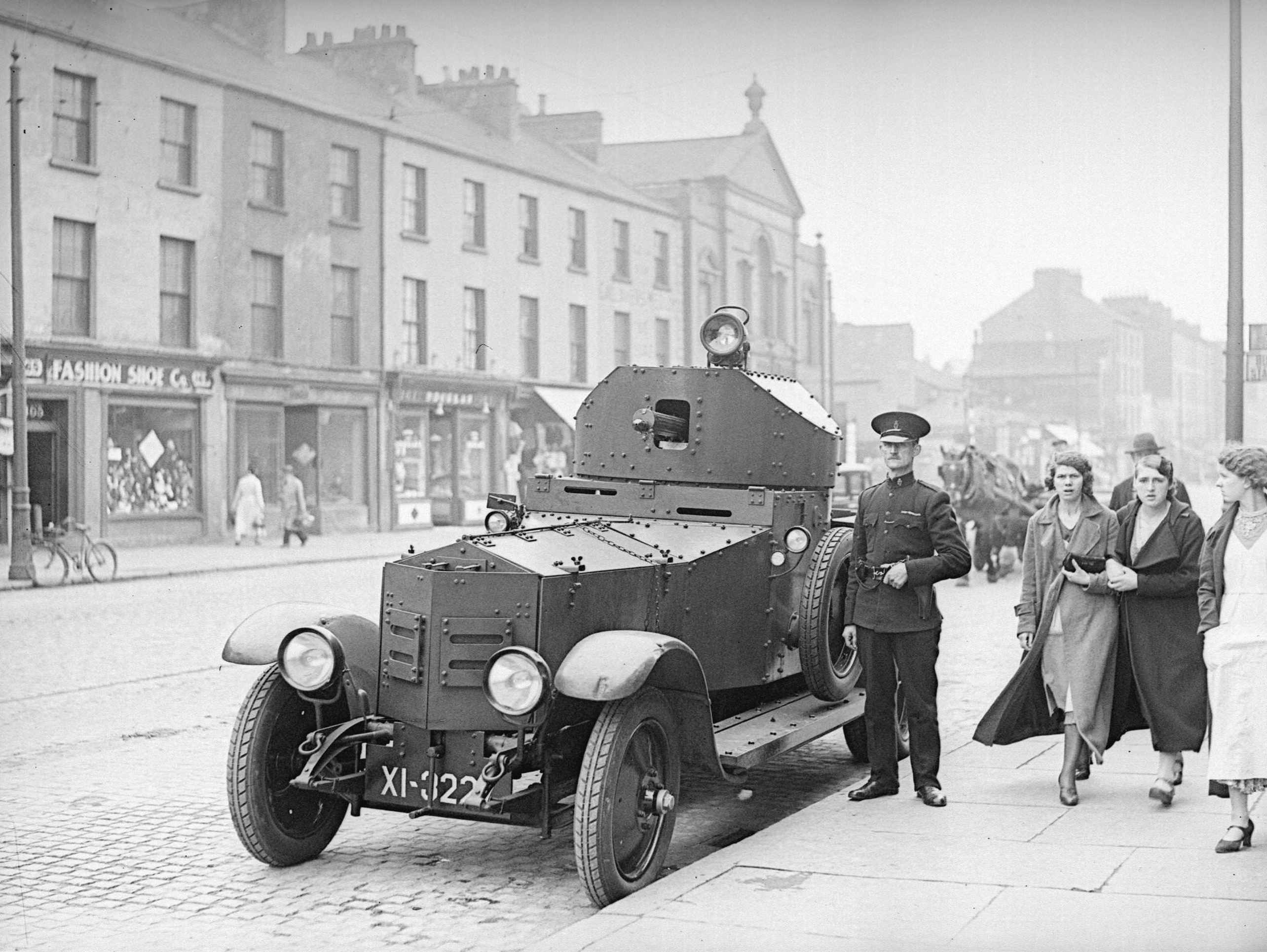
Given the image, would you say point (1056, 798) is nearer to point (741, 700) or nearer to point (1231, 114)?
point (741, 700)

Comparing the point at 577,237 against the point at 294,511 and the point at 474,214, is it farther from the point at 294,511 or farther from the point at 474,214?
the point at 294,511

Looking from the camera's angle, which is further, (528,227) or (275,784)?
(528,227)

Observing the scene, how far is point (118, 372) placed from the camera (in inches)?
969

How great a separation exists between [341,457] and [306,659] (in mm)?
25809

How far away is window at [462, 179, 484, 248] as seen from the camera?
33.8 meters

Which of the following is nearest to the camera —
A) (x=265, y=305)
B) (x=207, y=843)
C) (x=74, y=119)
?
(x=207, y=843)

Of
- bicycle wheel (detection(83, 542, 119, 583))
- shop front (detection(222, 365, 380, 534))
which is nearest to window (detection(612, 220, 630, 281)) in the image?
shop front (detection(222, 365, 380, 534))

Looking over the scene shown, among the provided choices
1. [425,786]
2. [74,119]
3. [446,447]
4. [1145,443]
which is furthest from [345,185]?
[425,786]

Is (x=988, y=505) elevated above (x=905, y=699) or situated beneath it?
elevated above

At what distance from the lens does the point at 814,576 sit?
25.1 ft

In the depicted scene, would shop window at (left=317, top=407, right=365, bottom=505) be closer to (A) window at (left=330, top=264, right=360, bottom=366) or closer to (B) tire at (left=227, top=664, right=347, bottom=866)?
(A) window at (left=330, top=264, right=360, bottom=366)

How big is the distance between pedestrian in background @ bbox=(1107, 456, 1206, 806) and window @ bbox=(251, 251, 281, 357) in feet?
76.8

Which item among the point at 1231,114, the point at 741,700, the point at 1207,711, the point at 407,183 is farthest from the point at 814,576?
the point at 407,183

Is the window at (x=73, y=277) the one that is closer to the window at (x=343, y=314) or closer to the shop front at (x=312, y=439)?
the shop front at (x=312, y=439)
